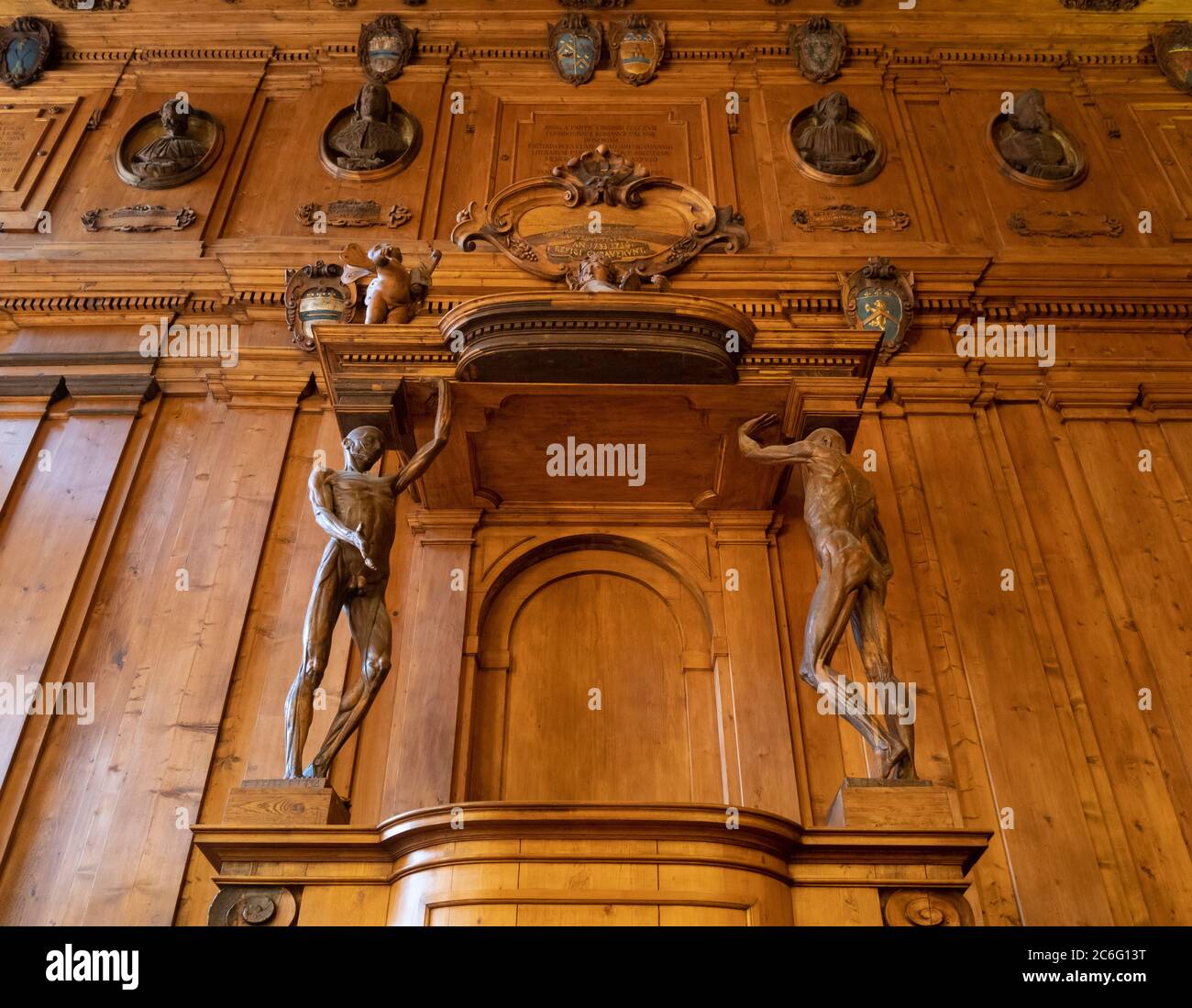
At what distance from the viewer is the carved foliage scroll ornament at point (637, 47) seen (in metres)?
8.54

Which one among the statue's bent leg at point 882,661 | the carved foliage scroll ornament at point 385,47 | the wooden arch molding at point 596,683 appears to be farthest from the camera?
the carved foliage scroll ornament at point 385,47

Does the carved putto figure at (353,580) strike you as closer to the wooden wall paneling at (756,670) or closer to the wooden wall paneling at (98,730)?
the wooden wall paneling at (98,730)

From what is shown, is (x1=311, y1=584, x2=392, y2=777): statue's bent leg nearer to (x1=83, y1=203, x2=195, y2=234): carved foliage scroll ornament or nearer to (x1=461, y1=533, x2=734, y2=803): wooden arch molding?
(x1=461, y1=533, x2=734, y2=803): wooden arch molding

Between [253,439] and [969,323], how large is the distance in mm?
4933

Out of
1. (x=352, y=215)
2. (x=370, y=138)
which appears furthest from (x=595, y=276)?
(x=370, y=138)

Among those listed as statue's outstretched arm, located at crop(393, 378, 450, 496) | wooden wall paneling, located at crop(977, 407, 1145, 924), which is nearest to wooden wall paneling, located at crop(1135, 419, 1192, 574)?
wooden wall paneling, located at crop(977, 407, 1145, 924)

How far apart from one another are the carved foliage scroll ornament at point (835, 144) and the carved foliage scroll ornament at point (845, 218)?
330 mm

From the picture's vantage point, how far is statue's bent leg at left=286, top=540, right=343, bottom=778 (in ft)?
15.1

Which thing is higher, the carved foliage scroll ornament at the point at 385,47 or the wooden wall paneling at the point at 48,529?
the carved foliage scroll ornament at the point at 385,47

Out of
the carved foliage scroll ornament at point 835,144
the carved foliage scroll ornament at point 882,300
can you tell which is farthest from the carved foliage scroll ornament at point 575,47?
the carved foliage scroll ornament at point 882,300

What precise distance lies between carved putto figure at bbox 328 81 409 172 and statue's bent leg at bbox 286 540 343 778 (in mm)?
4178

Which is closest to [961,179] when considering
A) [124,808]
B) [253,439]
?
[253,439]

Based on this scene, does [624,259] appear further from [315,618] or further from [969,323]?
[315,618]

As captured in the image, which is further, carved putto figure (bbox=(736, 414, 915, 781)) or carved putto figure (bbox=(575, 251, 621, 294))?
carved putto figure (bbox=(575, 251, 621, 294))
